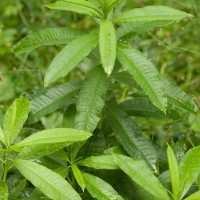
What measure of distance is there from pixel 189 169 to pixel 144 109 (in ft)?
1.27

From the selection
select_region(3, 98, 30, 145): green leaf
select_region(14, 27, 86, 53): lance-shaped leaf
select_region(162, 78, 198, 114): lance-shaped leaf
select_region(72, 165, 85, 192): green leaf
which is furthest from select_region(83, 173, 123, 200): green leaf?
select_region(14, 27, 86, 53): lance-shaped leaf

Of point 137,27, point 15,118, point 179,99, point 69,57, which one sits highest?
point 137,27

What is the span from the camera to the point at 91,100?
1519 mm

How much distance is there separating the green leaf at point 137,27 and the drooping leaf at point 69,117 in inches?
12.7

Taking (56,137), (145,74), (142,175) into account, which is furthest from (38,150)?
(145,74)

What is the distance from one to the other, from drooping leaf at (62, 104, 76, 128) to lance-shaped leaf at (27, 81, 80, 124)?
3cm

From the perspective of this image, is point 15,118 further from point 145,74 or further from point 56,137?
point 145,74

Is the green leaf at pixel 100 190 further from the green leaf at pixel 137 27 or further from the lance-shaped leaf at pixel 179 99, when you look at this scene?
the green leaf at pixel 137 27

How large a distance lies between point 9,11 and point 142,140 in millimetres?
2193

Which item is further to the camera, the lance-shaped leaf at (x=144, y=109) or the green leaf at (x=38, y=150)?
the lance-shaped leaf at (x=144, y=109)

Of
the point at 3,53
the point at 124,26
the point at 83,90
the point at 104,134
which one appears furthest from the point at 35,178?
the point at 3,53

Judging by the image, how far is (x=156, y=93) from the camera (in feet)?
4.76

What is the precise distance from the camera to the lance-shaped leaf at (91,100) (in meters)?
1.49

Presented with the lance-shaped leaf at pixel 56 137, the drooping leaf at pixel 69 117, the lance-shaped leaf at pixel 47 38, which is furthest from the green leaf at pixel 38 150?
the lance-shaped leaf at pixel 47 38
